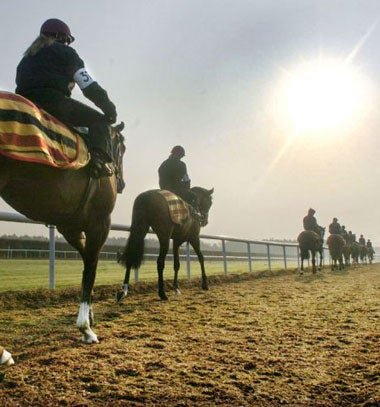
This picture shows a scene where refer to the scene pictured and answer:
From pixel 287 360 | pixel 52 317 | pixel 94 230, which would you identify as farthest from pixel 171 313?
pixel 287 360

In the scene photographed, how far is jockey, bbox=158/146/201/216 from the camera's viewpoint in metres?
8.59

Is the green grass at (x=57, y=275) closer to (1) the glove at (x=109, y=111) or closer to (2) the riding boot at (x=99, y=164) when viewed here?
(2) the riding boot at (x=99, y=164)

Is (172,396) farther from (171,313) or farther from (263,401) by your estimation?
(171,313)

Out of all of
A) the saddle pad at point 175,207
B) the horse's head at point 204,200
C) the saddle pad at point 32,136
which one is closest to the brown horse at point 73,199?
the saddle pad at point 32,136

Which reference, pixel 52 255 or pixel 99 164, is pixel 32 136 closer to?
pixel 99 164

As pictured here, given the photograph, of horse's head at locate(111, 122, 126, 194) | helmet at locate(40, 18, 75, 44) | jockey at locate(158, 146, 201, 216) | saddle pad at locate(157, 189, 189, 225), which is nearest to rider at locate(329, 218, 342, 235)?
jockey at locate(158, 146, 201, 216)

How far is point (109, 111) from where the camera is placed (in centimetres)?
364

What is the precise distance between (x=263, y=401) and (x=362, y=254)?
38444 mm

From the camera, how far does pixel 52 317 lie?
495 centimetres

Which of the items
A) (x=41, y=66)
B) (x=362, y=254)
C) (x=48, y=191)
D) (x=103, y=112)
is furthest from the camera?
(x=362, y=254)

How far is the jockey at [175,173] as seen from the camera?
859cm

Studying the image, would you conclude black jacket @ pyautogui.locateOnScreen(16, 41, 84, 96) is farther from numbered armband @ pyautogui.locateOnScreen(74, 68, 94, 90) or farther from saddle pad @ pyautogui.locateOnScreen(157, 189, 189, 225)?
saddle pad @ pyautogui.locateOnScreen(157, 189, 189, 225)

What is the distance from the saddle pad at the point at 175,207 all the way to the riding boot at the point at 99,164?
3.68m

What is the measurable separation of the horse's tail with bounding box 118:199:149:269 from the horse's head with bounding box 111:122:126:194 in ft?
9.27
